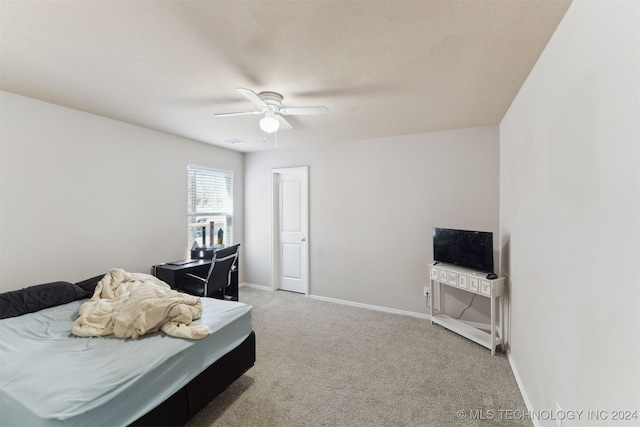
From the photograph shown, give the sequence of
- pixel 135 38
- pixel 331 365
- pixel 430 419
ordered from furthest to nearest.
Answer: pixel 331 365 → pixel 430 419 → pixel 135 38

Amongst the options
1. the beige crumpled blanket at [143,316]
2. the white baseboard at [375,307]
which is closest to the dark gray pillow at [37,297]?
the beige crumpled blanket at [143,316]

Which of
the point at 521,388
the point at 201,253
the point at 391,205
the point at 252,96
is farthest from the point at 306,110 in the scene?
the point at 521,388

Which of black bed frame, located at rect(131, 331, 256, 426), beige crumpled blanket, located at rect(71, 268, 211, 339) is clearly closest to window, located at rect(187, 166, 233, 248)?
beige crumpled blanket, located at rect(71, 268, 211, 339)

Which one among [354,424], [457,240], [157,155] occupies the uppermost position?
[157,155]

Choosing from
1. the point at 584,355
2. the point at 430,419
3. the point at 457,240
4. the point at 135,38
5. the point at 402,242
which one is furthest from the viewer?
the point at 402,242

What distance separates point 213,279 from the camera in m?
3.41

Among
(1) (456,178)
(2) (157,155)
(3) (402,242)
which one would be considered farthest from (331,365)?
(2) (157,155)

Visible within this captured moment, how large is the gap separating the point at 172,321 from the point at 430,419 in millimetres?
1966

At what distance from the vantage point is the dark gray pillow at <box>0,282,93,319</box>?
216cm

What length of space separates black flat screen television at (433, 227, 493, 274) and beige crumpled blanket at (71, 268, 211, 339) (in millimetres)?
2687

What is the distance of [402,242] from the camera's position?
12.3ft

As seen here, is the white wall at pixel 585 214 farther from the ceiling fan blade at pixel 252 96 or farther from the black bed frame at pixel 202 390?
the black bed frame at pixel 202 390

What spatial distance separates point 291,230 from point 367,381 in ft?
9.28

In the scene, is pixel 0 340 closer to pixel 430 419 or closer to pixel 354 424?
pixel 354 424
